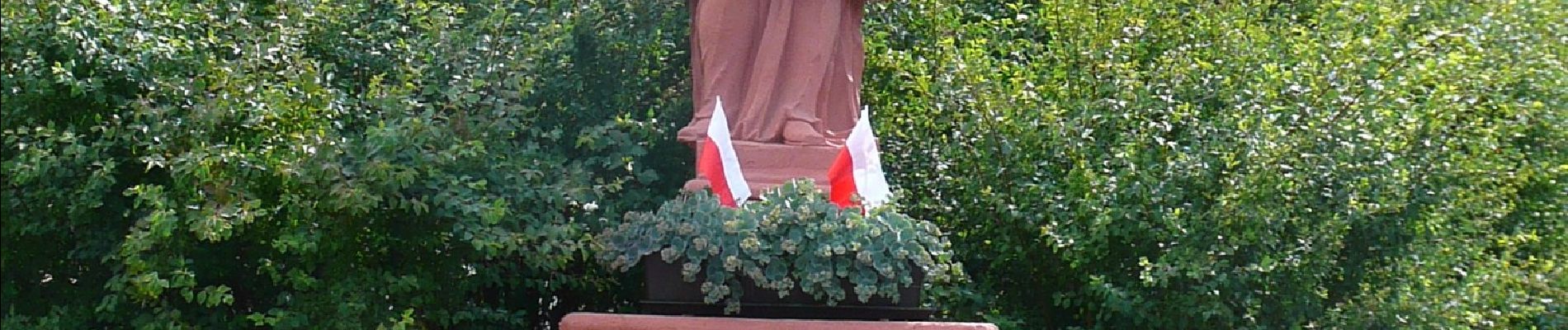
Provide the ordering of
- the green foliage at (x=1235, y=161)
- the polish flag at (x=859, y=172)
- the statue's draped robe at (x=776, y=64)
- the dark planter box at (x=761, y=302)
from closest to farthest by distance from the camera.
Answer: the dark planter box at (x=761, y=302), the polish flag at (x=859, y=172), the statue's draped robe at (x=776, y=64), the green foliage at (x=1235, y=161)

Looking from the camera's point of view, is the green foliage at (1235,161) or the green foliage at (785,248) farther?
the green foliage at (1235,161)

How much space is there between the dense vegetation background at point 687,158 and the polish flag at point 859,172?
2.53ft

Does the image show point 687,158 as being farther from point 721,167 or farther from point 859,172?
point 859,172

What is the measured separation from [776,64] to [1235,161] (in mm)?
1568

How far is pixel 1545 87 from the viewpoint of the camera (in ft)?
25.3

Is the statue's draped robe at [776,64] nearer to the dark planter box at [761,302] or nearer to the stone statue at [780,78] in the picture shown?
the stone statue at [780,78]

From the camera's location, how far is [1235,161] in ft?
21.3

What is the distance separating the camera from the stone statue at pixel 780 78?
583 centimetres

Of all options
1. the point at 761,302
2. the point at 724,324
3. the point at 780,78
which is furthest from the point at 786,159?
the point at 724,324

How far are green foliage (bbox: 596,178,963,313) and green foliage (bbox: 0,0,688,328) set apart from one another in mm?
691

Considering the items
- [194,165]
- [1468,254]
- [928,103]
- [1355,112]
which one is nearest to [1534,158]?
[1468,254]

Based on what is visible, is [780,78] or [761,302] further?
[780,78]

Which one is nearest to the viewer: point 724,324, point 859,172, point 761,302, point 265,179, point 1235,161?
point 724,324

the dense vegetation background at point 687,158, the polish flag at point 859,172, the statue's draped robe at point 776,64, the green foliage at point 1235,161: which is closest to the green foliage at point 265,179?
the dense vegetation background at point 687,158
